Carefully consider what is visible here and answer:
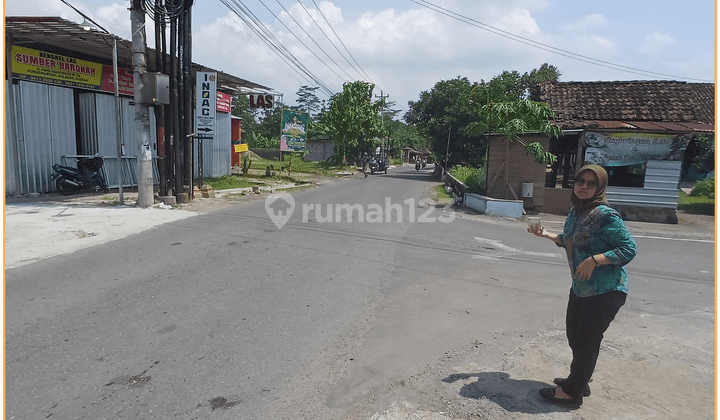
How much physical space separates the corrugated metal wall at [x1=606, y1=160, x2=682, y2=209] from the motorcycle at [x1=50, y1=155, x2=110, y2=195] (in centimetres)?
1697

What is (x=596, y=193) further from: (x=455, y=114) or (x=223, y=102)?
(x=455, y=114)

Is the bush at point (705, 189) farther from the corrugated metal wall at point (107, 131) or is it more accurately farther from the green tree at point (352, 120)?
the green tree at point (352, 120)

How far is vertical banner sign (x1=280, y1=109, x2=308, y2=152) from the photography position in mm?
24688

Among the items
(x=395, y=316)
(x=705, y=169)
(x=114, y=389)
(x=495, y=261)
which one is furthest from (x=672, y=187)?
(x=114, y=389)

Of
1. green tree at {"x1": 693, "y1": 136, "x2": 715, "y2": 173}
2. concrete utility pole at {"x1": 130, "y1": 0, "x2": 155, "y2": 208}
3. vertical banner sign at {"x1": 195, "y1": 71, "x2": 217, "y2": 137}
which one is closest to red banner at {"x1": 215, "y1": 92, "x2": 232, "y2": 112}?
vertical banner sign at {"x1": 195, "y1": 71, "x2": 217, "y2": 137}

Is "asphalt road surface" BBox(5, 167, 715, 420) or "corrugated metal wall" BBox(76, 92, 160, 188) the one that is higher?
"corrugated metal wall" BBox(76, 92, 160, 188)

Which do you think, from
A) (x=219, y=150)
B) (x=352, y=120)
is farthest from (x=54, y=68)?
(x=352, y=120)

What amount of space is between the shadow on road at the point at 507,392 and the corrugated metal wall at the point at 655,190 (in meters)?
13.3

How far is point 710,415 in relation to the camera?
124 inches

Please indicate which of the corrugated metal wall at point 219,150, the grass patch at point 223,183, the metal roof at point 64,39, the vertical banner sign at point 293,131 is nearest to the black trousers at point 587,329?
the metal roof at point 64,39

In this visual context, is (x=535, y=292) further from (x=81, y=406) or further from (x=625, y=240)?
(x=81, y=406)

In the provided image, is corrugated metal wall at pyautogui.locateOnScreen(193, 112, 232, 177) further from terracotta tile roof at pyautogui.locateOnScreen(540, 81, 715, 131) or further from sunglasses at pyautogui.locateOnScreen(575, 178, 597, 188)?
sunglasses at pyautogui.locateOnScreen(575, 178, 597, 188)

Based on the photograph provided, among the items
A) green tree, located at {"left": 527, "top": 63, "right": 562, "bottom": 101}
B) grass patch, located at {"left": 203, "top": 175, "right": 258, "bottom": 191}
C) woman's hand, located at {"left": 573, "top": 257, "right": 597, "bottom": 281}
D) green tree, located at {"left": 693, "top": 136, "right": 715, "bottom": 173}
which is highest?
green tree, located at {"left": 527, "top": 63, "right": 562, "bottom": 101}

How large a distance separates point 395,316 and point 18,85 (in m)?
13.4
